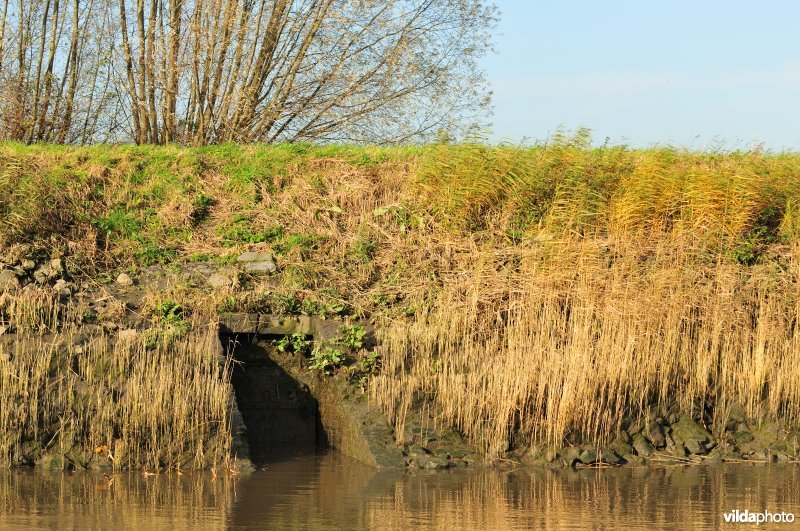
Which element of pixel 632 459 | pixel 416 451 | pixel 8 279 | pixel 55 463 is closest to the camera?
pixel 55 463

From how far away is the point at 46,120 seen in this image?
826 inches

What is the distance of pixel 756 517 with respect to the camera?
8.20 m

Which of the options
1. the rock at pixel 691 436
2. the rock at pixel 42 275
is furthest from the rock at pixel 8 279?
the rock at pixel 691 436

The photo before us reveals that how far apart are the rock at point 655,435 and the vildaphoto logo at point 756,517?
281 cm

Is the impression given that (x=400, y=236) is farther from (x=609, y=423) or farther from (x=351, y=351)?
(x=609, y=423)

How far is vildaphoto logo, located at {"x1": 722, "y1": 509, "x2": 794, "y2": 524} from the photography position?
8.07 meters

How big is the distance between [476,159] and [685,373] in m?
4.85

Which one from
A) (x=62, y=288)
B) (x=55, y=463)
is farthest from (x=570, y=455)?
(x=62, y=288)

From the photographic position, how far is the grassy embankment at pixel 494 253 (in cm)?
1129

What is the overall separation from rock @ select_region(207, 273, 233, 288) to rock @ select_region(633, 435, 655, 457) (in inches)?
207

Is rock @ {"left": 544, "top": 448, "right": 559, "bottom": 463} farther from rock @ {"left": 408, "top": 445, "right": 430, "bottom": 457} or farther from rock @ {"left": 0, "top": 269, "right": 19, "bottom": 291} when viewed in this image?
rock @ {"left": 0, "top": 269, "right": 19, "bottom": 291}

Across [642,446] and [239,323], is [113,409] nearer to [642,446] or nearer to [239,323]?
[239,323]

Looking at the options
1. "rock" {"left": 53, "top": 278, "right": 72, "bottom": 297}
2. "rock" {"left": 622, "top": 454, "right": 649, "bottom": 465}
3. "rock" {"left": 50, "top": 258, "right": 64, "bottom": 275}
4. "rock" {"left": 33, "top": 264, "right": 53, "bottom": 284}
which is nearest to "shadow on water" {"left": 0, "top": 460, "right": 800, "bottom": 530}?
"rock" {"left": 622, "top": 454, "right": 649, "bottom": 465}

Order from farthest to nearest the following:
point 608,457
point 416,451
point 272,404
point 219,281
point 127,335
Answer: point 219,281 < point 272,404 < point 127,335 < point 608,457 < point 416,451
